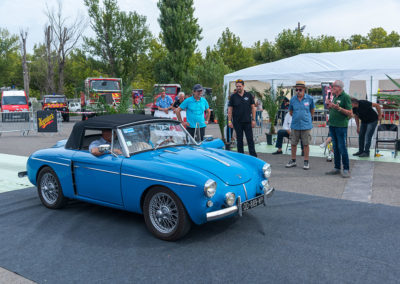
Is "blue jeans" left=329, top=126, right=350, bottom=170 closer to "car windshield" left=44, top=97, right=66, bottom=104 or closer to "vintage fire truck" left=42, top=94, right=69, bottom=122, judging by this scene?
"vintage fire truck" left=42, top=94, right=69, bottom=122

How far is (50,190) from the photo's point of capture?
5703 mm

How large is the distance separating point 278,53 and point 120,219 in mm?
42965

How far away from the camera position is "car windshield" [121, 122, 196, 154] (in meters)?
4.93

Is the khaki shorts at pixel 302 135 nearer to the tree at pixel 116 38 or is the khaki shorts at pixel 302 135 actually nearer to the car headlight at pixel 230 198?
the car headlight at pixel 230 198

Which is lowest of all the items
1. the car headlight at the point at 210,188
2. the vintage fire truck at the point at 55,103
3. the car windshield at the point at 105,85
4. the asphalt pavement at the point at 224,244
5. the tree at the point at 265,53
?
the asphalt pavement at the point at 224,244

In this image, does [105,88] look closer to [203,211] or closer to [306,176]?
[306,176]

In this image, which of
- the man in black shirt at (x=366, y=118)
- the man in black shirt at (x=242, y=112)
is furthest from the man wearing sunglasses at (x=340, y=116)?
the man in black shirt at (x=366, y=118)

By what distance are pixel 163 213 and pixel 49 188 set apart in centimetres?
226

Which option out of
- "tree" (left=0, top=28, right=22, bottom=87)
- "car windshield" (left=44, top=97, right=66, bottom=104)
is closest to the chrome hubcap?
"car windshield" (left=44, top=97, right=66, bottom=104)

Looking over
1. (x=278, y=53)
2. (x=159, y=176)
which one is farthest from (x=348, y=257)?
(x=278, y=53)

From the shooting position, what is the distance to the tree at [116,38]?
1725 inches

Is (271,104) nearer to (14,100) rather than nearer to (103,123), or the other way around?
(103,123)

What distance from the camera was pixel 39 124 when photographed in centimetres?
1730

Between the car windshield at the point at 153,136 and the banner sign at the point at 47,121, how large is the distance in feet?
42.9
